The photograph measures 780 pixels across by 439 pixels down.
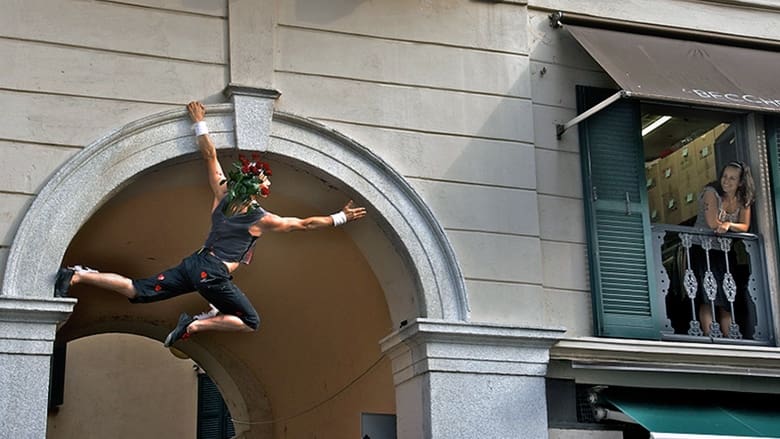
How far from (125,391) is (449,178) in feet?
29.3

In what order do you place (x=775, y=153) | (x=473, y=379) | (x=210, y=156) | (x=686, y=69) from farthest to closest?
1. (x=775, y=153)
2. (x=686, y=69)
3. (x=473, y=379)
4. (x=210, y=156)

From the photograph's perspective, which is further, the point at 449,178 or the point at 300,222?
the point at 449,178

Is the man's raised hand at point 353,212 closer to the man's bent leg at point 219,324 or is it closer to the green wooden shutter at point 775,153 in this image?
the man's bent leg at point 219,324

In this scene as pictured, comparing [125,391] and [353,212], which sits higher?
[353,212]

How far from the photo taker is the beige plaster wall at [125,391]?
17.4m

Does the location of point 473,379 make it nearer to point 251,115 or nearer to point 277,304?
point 251,115

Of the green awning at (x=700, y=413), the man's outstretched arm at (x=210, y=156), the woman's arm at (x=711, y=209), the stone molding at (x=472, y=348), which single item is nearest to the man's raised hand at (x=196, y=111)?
the man's outstretched arm at (x=210, y=156)

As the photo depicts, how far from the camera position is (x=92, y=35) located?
941 cm

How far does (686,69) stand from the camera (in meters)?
10.6

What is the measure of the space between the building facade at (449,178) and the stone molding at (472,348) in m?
0.02

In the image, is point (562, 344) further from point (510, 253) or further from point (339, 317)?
point (339, 317)

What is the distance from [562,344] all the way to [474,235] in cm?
108

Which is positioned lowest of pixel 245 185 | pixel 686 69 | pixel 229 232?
pixel 229 232

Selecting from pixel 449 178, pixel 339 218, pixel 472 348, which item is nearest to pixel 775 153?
pixel 449 178
